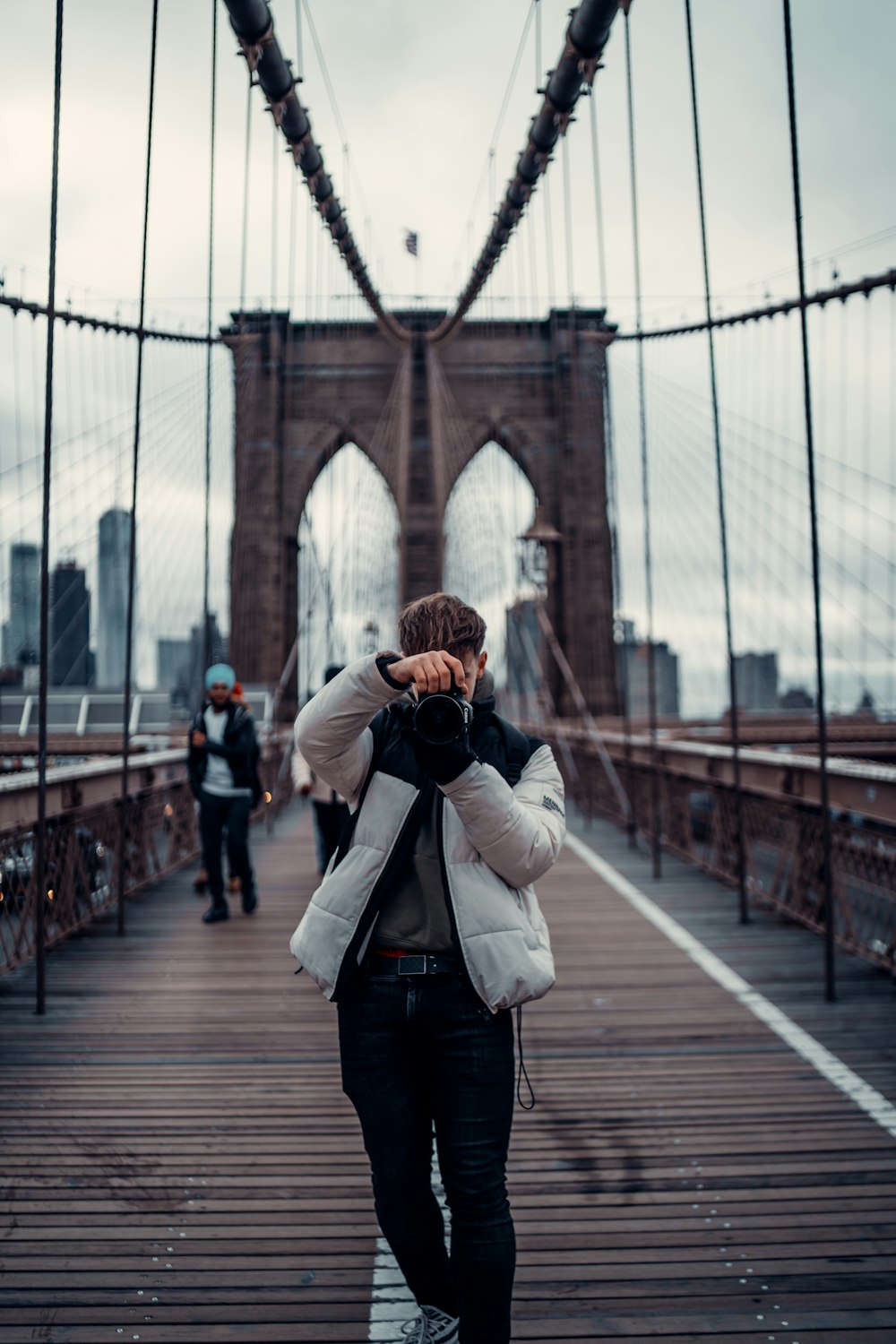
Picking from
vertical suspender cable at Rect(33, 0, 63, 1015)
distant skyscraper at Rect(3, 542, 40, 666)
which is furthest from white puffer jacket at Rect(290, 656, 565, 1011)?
distant skyscraper at Rect(3, 542, 40, 666)

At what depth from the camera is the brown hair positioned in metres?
1.42

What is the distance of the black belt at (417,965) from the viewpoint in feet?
4.64

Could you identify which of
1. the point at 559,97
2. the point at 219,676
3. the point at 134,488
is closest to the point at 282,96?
the point at 559,97

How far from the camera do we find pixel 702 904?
17.8ft

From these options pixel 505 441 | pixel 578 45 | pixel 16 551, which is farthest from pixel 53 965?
pixel 505 441

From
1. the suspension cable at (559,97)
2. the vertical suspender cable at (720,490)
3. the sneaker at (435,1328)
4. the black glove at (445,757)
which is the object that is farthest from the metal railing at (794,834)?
the suspension cable at (559,97)

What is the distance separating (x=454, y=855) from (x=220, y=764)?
143 inches

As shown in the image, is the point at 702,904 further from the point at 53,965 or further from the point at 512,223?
the point at 512,223

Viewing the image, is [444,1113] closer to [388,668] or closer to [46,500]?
[388,668]

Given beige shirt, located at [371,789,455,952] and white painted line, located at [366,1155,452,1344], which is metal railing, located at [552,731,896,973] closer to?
white painted line, located at [366,1155,452,1344]

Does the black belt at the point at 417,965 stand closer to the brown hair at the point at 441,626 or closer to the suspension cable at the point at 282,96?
the brown hair at the point at 441,626

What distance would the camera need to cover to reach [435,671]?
4.22 ft

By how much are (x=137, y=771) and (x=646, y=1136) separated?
4.06 metres

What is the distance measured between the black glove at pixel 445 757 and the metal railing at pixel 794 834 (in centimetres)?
308
